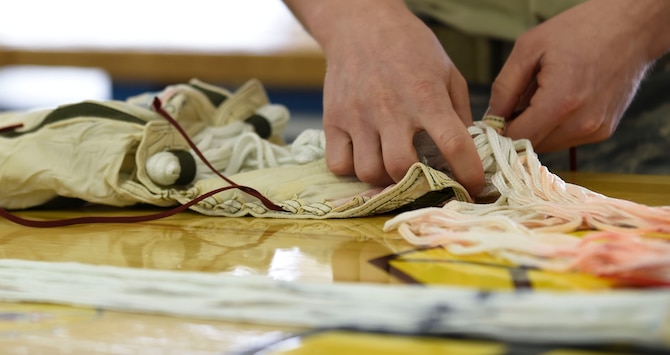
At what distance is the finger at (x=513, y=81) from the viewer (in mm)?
827

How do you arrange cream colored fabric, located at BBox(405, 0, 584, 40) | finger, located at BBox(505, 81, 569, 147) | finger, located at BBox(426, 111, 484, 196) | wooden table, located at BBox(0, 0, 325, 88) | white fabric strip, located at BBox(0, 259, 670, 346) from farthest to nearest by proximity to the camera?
wooden table, located at BBox(0, 0, 325, 88) < cream colored fabric, located at BBox(405, 0, 584, 40) < finger, located at BBox(505, 81, 569, 147) < finger, located at BBox(426, 111, 484, 196) < white fabric strip, located at BBox(0, 259, 670, 346)

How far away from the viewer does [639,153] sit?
3.54 ft

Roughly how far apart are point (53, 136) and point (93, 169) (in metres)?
0.06

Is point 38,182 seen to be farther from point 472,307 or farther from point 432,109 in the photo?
point 472,307

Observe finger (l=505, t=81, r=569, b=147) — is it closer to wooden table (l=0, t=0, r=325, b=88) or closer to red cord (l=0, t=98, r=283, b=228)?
red cord (l=0, t=98, r=283, b=228)

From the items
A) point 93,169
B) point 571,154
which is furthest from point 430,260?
point 571,154

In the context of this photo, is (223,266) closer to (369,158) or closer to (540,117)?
(369,158)

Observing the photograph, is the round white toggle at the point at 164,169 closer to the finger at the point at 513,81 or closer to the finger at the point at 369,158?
the finger at the point at 369,158

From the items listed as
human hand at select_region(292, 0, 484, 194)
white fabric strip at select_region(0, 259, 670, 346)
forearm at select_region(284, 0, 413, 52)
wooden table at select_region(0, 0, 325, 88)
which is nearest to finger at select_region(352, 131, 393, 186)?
human hand at select_region(292, 0, 484, 194)

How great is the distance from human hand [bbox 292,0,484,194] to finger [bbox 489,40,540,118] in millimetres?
89

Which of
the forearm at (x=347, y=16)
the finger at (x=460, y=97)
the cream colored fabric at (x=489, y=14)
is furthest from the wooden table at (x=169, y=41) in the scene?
the finger at (x=460, y=97)

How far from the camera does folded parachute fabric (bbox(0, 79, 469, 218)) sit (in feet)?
2.45

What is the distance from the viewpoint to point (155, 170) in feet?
2.58

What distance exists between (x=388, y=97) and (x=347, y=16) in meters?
0.12
